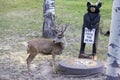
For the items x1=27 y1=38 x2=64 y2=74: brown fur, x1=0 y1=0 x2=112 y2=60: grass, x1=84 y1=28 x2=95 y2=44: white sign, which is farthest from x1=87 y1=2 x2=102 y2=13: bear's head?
x1=0 y1=0 x2=112 y2=60: grass

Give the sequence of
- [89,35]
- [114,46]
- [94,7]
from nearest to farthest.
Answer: [114,46] → [94,7] → [89,35]

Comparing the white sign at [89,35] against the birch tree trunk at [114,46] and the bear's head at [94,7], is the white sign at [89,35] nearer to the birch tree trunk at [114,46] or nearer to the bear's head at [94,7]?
the bear's head at [94,7]

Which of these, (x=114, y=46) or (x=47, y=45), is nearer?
(x=114, y=46)

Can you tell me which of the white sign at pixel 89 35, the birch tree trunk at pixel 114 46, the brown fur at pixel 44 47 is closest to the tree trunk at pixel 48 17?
the white sign at pixel 89 35

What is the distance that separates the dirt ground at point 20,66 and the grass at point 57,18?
1096 mm

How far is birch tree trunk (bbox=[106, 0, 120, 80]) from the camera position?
2.83 m

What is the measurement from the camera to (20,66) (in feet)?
25.0

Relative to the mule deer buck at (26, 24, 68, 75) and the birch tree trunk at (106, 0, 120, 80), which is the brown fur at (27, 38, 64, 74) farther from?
the birch tree trunk at (106, 0, 120, 80)

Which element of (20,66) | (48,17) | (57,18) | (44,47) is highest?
(48,17)

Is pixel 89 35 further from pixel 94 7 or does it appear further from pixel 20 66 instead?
pixel 20 66

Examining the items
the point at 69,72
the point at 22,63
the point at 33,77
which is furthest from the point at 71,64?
the point at 22,63

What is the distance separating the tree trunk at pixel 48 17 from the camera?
1010cm

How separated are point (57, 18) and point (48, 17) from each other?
3.79 m

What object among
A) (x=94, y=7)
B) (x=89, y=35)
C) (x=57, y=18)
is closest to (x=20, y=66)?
(x=89, y=35)
